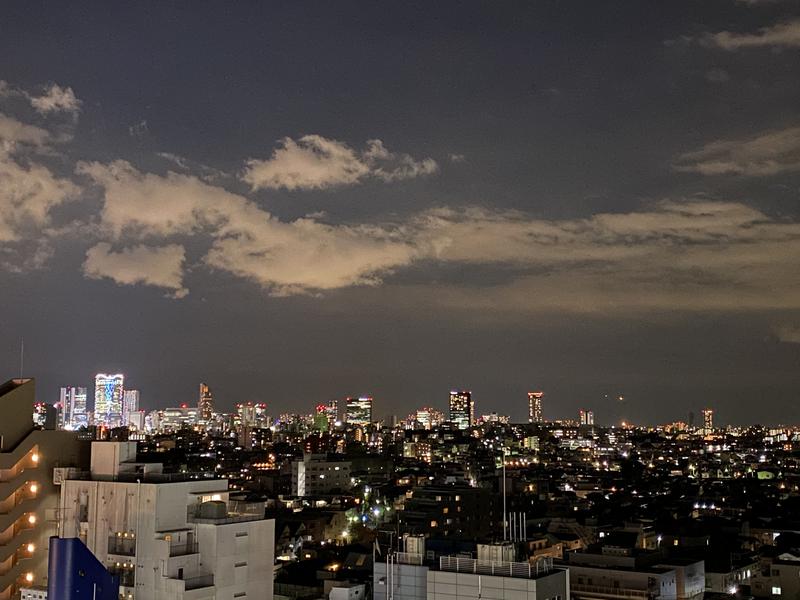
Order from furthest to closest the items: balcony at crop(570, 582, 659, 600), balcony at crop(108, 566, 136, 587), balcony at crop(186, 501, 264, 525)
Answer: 1. balcony at crop(570, 582, 659, 600)
2. balcony at crop(186, 501, 264, 525)
3. balcony at crop(108, 566, 136, 587)

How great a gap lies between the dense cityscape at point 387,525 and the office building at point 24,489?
43 millimetres

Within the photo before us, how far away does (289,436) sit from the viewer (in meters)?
163

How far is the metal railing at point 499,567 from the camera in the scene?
1288cm

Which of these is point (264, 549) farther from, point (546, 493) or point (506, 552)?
point (546, 493)

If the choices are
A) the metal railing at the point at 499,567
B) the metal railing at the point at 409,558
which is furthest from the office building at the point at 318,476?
the metal railing at the point at 499,567

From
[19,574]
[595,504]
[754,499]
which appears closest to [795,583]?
[19,574]

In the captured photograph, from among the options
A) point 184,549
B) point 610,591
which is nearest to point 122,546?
point 184,549

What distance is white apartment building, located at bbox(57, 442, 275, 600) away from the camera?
16.0 m

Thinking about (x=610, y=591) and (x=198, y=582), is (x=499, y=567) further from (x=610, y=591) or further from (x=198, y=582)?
(x=610, y=591)

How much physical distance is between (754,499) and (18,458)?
62218 mm

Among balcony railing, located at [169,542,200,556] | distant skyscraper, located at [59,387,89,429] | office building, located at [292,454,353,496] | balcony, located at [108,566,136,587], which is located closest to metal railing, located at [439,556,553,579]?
balcony railing, located at [169,542,200,556]

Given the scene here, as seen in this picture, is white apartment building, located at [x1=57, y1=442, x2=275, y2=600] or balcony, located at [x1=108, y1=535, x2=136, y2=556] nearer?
white apartment building, located at [x1=57, y1=442, x2=275, y2=600]

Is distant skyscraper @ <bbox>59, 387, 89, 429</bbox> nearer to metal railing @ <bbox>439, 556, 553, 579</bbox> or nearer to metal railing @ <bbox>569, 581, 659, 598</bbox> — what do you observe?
metal railing @ <bbox>569, 581, 659, 598</bbox>

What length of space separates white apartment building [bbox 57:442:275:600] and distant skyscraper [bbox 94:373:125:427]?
147 m
